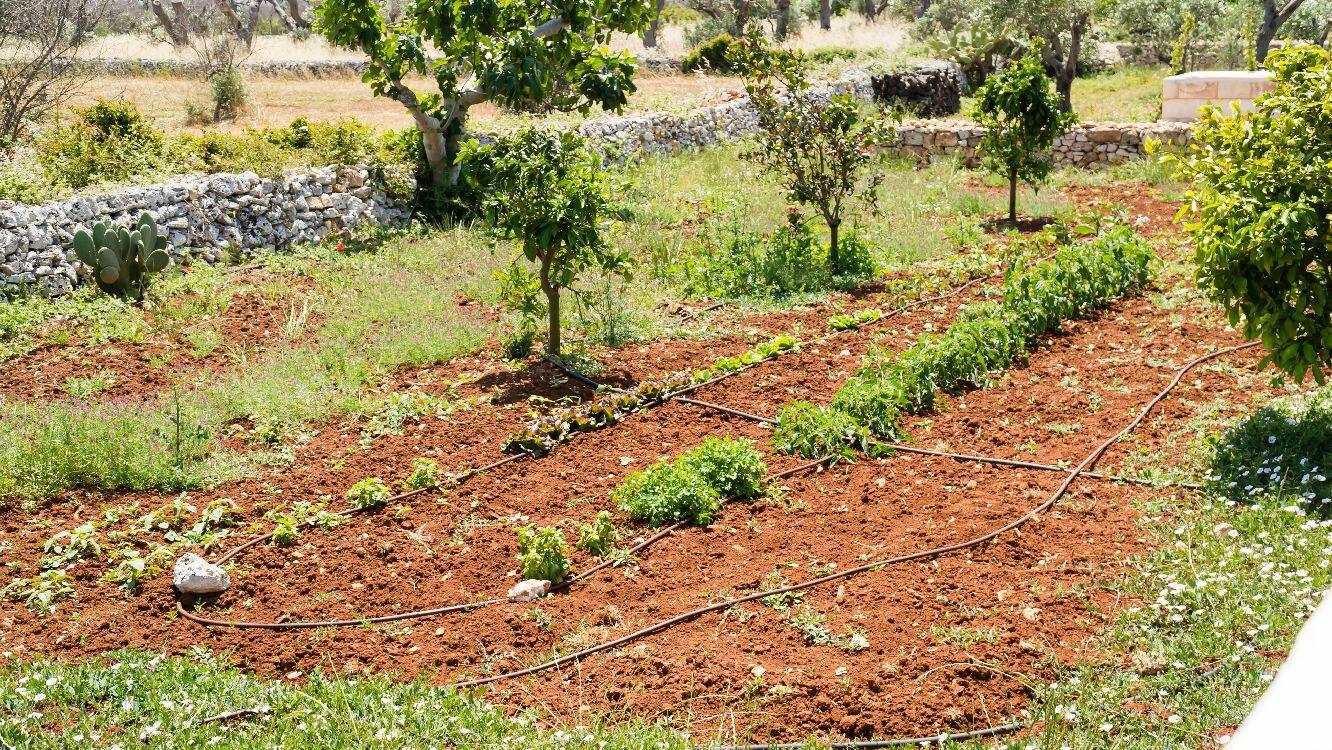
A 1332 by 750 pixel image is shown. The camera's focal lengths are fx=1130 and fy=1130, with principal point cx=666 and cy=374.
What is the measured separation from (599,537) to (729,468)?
93cm

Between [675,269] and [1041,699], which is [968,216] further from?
[1041,699]

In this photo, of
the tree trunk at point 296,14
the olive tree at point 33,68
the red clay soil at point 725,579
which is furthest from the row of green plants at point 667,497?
the tree trunk at point 296,14

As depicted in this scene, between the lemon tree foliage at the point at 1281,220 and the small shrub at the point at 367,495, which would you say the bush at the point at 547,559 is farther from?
the lemon tree foliage at the point at 1281,220

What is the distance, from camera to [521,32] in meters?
11.5

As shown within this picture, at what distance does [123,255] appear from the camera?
989 centimetres

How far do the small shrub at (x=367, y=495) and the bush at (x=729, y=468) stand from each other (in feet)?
5.64

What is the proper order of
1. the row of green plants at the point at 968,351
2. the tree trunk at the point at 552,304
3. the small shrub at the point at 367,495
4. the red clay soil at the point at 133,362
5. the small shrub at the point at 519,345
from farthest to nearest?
1. the small shrub at the point at 519,345
2. the tree trunk at the point at 552,304
3. the red clay soil at the point at 133,362
4. the row of green plants at the point at 968,351
5. the small shrub at the point at 367,495

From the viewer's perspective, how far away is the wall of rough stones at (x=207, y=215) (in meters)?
9.77

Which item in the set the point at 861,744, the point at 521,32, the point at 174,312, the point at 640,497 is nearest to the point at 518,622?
the point at 640,497

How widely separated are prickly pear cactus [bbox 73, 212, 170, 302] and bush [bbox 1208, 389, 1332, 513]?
339 inches

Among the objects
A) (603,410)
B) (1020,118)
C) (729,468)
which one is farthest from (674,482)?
(1020,118)

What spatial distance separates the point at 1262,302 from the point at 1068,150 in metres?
10.6

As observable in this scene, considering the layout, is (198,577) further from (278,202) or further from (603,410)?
(278,202)

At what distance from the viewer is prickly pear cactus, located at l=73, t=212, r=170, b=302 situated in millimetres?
9711
